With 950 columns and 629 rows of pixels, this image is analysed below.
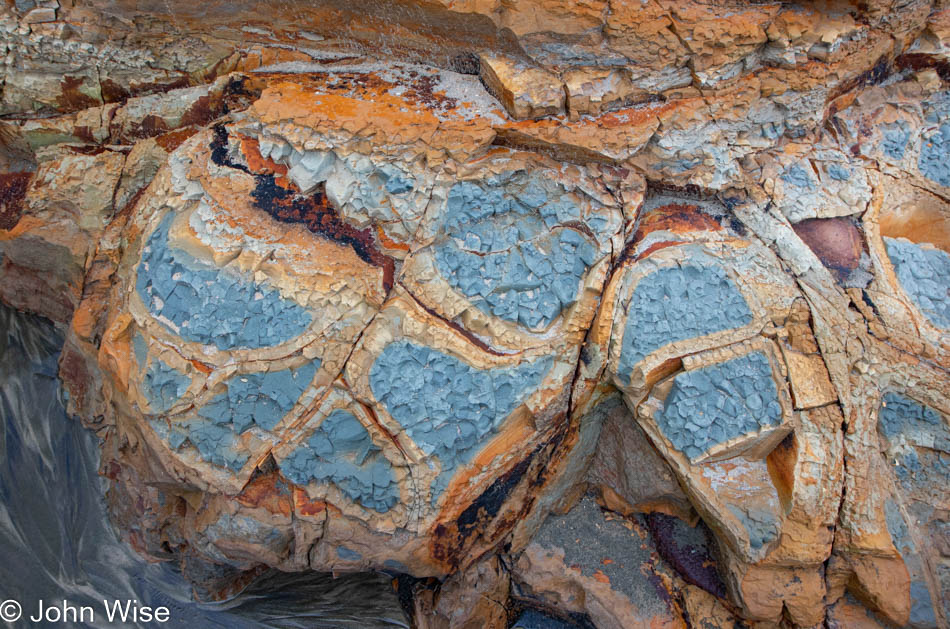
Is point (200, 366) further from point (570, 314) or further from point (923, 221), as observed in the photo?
point (923, 221)

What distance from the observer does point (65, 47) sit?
2.23 m

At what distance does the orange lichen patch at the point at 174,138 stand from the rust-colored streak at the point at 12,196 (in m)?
0.59

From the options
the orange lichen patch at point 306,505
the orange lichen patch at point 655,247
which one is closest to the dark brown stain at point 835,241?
the orange lichen patch at point 655,247

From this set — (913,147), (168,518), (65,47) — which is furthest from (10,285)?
(913,147)

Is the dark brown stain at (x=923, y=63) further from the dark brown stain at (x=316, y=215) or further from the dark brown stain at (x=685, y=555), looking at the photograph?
the dark brown stain at (x=316, y=215)

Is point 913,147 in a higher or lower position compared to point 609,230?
higher

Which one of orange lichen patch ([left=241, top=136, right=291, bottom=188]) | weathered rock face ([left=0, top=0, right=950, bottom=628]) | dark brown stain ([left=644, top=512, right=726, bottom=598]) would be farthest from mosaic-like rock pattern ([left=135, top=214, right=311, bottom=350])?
dark brown stain ([left=644, top=512, right=726, bottom=598])

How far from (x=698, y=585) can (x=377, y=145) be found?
1.79 meters

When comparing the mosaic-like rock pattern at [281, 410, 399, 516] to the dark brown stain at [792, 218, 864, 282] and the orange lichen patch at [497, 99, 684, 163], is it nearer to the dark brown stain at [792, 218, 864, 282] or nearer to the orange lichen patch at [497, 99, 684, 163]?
the orange lichen patch at [497, 99, 684, 163]

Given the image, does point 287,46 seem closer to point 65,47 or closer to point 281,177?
point 281,177
